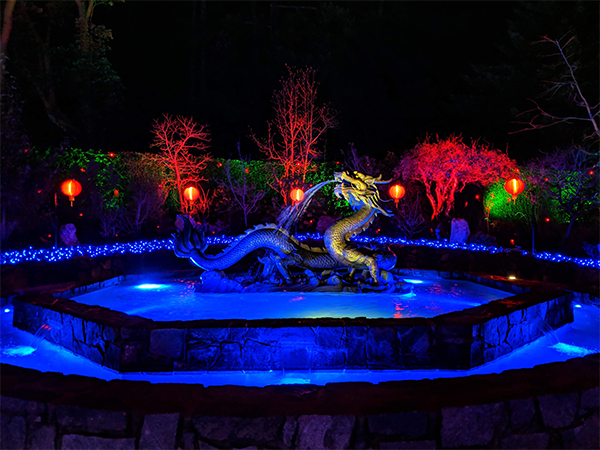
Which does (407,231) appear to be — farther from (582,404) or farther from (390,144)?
(582,404)

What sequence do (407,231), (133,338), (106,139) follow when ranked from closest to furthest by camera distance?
(133,338) < (407,231) < (106,139)

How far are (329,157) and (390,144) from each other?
267cm

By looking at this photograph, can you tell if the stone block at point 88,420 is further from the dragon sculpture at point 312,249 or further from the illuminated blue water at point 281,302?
the dragon sculpture at point 312,249

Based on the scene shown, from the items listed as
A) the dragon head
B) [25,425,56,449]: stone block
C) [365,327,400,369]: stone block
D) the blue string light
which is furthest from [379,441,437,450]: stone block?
the blue string light

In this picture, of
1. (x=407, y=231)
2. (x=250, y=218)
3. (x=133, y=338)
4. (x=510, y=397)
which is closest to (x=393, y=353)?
(x=510, y=397)

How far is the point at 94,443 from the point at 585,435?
8.92ft

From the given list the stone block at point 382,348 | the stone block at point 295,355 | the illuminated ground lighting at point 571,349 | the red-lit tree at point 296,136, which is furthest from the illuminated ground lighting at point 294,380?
the red-lit tree at point 296,136

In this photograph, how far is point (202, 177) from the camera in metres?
16.0

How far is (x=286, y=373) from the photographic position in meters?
4.07

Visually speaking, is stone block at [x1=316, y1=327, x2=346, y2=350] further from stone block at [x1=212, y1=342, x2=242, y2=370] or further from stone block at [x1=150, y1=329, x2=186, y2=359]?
stone block at [x1=150, y1=329, x2=186, y2=359]

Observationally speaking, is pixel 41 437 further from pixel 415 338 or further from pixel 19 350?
pixel 415 338

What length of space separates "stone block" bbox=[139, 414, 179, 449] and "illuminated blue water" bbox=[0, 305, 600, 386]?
4.48 feet

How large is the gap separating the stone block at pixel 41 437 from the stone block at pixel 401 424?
1.70 metres

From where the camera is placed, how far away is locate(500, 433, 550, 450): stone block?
2.59 meters
